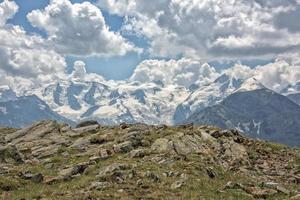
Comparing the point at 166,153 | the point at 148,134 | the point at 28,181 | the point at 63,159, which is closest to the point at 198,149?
the point at 166,153

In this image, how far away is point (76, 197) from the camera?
2927 cm

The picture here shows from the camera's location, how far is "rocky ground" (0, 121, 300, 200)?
104 ft

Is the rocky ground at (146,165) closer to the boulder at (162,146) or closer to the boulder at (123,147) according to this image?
the boulder at (162,146)

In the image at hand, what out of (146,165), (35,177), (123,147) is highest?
(123,147)

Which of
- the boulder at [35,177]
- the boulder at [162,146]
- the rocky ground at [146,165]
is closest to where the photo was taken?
the rocky ground at [146,165]

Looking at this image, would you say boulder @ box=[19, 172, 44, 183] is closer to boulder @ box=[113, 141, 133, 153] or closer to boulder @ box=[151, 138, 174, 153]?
boulder @ box=[113, 141, 133, 153]

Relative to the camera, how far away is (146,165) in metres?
39.2

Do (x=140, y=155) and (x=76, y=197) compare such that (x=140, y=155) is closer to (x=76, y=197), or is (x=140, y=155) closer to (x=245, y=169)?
(x=245, y=169)

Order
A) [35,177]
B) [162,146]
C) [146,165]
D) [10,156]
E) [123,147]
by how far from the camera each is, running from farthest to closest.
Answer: [162,146] < [10,156] < [123,147] < [146,165] < [35,177]

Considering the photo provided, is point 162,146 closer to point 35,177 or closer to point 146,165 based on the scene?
point 146,165

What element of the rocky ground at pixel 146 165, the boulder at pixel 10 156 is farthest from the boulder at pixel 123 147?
the boulder at pixel 10 156

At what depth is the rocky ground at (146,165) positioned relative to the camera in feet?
104

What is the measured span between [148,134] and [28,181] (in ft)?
69.2

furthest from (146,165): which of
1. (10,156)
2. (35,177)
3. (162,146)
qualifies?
(10,156)
